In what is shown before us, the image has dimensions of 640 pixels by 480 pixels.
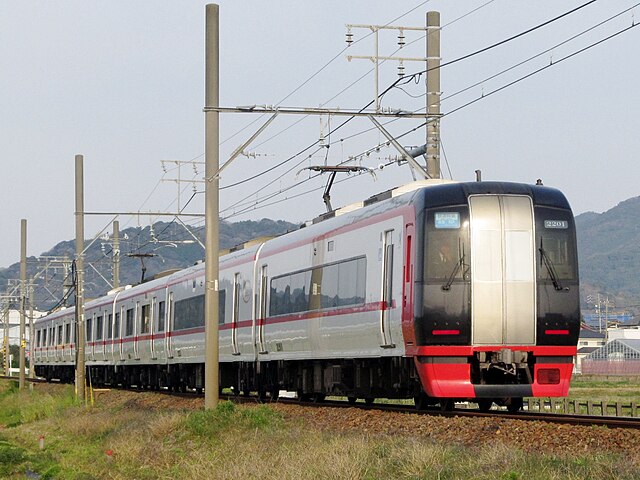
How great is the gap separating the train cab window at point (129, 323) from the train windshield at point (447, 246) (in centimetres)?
2563

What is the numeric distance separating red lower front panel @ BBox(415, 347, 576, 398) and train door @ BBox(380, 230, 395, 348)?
53.2 inches

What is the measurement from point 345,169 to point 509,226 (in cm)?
915

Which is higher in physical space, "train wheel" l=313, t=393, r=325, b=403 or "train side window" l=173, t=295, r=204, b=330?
"train side window" l=173, t=295, r=204, b=330

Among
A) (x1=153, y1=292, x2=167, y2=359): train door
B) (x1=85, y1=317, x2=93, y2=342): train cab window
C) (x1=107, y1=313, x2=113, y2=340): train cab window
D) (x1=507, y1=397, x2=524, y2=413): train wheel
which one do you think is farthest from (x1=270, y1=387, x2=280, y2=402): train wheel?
(x1=85, y1=317, x2=93, y2=342): train cab window

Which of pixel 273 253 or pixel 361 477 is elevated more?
pixel 273 253

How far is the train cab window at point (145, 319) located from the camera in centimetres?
3956

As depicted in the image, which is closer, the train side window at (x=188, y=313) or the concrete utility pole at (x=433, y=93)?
the concrete utility pole at (x=433, y=93)

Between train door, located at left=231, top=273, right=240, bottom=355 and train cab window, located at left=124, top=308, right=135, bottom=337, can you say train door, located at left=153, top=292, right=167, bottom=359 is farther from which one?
train door, located at left=231, top=273, right=240, bottom=355

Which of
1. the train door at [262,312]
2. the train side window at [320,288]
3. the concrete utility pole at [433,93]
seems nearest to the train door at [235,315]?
the train door at [262,312]

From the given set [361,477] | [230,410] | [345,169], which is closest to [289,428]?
[230,410]

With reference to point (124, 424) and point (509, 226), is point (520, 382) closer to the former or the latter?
point (509, 226)

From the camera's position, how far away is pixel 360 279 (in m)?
20.5

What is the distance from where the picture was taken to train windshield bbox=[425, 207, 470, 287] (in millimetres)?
17812

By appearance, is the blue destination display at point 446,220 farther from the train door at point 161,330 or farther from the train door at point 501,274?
the train door at point 161,330
